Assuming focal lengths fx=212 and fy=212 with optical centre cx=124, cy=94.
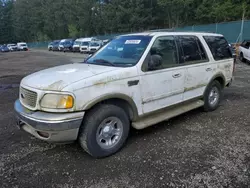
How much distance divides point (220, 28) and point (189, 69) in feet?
63.2

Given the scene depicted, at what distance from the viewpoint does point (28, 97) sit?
3004mm

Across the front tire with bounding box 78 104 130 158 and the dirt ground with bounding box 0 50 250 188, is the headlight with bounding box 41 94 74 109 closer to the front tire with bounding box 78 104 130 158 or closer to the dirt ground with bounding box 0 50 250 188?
the front tire with bounding box 78 104 130 158

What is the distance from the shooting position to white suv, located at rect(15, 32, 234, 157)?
9.07 ft

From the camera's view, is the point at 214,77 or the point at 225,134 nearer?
the point at 225,134

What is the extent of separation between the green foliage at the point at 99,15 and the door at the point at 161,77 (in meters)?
23.6

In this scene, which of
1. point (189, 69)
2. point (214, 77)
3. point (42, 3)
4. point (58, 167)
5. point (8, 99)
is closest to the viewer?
point (58, 167)

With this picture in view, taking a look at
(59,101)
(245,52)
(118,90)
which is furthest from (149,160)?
(245,52)

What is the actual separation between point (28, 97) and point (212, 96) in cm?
409

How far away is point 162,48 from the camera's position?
151 inches

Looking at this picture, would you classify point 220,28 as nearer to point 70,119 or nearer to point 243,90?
point 243,90

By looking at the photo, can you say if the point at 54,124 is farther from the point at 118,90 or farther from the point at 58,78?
the point at 118,90

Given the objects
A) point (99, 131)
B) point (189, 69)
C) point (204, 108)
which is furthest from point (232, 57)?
point (99, 131)

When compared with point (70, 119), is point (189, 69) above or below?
above

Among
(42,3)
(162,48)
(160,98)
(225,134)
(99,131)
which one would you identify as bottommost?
(225,134)
